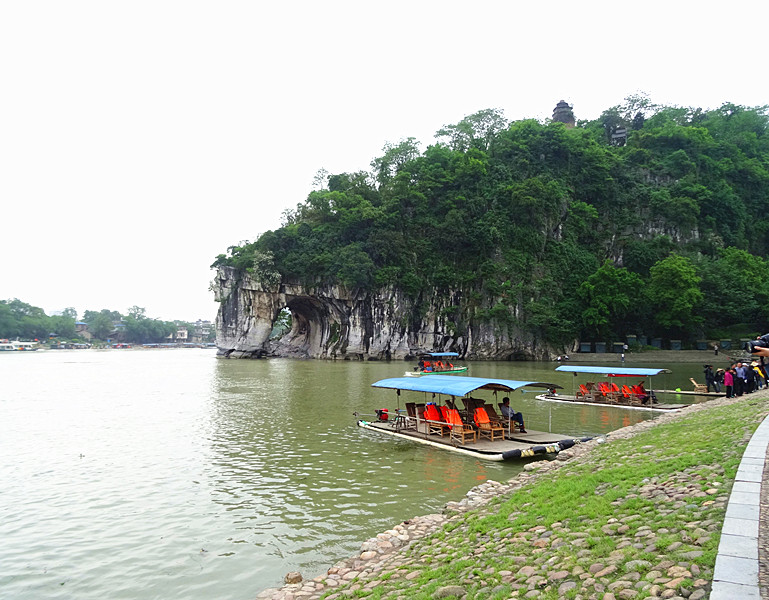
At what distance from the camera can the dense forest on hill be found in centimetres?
5234

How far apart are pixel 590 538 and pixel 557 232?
190ft

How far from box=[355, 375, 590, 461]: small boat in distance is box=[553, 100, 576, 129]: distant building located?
265 feet

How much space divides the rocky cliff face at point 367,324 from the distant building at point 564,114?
4499 centimetres

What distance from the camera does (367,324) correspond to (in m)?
60.4

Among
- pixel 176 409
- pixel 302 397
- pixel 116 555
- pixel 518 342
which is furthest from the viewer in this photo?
pixel 518 342

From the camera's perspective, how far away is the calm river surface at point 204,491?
7.16 metres

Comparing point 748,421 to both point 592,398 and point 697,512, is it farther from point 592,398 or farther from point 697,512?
point 592,398

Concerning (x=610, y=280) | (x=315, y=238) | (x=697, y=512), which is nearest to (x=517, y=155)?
(x=610, y=280)

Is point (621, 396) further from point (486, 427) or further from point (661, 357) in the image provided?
point (661, 357)

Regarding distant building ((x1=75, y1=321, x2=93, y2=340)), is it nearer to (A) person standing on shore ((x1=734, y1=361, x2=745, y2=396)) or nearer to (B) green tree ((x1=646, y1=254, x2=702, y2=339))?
(B) green tree ((x1=646, y1=254, x2=702, y2=339))

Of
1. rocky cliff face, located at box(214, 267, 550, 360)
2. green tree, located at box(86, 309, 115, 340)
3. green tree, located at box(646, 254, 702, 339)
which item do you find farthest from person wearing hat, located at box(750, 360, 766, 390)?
green tree, located at box(86, 309, 115, 340)

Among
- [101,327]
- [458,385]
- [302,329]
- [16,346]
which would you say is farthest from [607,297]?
[101,327]

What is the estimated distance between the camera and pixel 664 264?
164ft

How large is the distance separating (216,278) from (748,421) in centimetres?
6115
